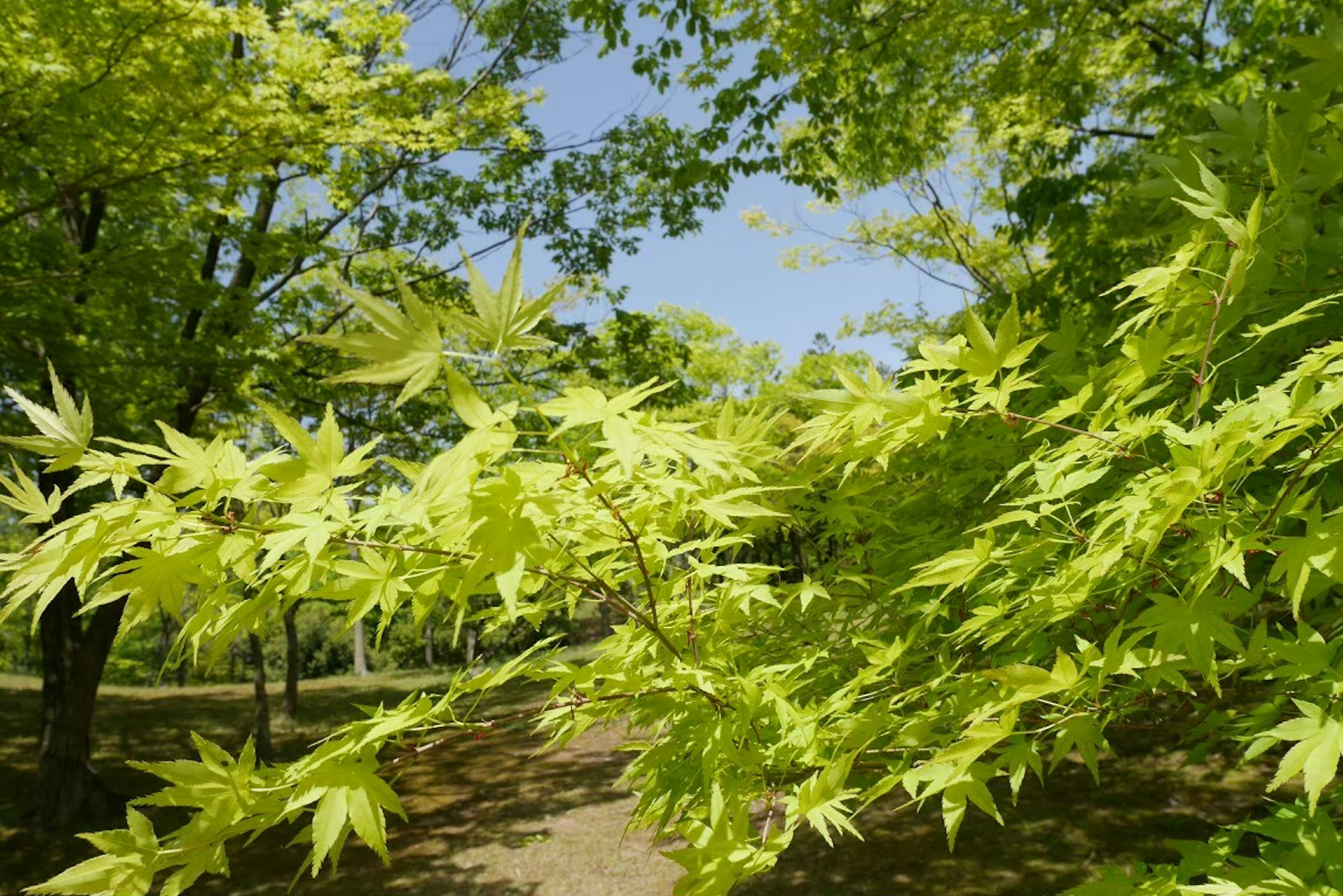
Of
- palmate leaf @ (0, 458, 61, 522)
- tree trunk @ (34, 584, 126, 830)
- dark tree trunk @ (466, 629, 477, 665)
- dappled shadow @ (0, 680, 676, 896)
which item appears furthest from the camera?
dark tree trunk @ (466, 629, 477, 665)

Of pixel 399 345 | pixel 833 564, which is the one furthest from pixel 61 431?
pixel 833 564

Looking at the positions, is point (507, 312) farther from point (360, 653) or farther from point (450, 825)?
point (360, 653)

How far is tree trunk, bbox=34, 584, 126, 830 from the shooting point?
8.00m

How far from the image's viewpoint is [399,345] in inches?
36.9

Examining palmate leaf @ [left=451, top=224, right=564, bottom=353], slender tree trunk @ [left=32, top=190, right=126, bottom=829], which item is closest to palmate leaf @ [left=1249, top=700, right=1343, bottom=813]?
palmate leaf @ [left=451, top=224, right=564, bottom=353]

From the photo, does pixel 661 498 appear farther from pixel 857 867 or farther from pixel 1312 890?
pixel 857 867

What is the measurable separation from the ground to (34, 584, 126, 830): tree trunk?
1.17ft

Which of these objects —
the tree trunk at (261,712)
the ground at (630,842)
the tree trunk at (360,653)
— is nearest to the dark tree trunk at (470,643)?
the tree trunk at (360,653)

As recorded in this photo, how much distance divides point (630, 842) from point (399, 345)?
7.51m

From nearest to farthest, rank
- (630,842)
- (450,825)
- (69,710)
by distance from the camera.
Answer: (630,842) → (69,710) → (450,825)

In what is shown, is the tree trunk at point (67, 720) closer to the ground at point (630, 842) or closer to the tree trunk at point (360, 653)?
the ground at point (630, 842)

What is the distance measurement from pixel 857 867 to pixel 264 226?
31.5ft

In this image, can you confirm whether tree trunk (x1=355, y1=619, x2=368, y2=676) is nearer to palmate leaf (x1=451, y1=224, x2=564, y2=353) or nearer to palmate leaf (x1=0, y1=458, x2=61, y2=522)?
palmate leaf (x1=0, y1=458, x2=61, y2=522)

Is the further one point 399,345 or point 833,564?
point 833,564
